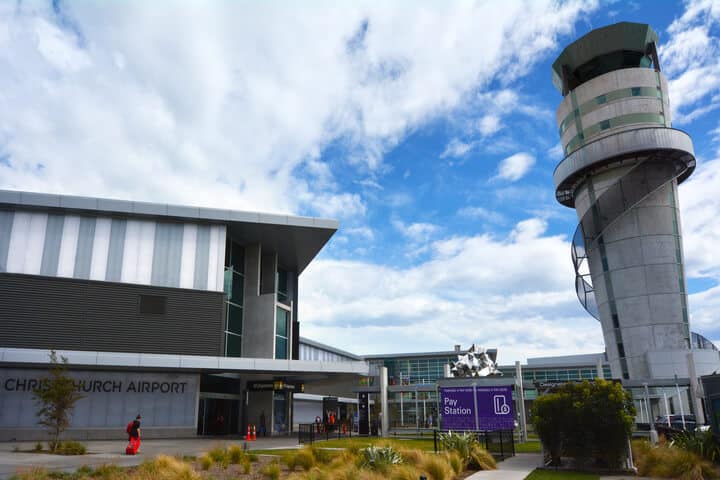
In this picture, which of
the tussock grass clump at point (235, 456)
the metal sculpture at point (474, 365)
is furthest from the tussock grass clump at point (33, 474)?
the metal sculpture at point (474, 365)

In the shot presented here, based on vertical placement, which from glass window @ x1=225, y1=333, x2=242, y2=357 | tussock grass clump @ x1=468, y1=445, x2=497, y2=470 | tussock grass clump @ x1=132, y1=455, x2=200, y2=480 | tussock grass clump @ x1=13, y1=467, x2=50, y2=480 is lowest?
tussock grass clump @ x1=468, y1=445, x2=497, y2=470

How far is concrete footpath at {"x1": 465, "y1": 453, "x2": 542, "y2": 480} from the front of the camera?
14820 millimetres

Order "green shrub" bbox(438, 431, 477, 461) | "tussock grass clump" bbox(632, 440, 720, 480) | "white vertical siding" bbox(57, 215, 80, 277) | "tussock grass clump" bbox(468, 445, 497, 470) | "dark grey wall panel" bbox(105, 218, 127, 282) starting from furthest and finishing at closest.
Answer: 1. "dark grey wall panel" bbox(105, 218, 127, 282)
2. "white vertical siding" bbox(57, 215, 80, 277)
3. "green shrub" bbox(438, 431, 477, 461)
4. "tussock grass clump" bbox(468, 445, 497, 470)
5. "tussock grass clump" bbox(632, 440, 720, 480)

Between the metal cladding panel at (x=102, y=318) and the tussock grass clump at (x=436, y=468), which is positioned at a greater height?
the metal cladding panel at (x=102, y=318)

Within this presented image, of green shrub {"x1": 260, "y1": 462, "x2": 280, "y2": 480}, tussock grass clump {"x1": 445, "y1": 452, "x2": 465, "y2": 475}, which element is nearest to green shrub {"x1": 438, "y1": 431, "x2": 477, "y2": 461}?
tussock grass clump {"x1": 445, "y1": 452, "x2": 465, "y2": 475}

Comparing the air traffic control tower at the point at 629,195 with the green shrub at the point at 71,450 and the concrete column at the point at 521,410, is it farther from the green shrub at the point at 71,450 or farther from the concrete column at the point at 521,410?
the green shrub at the point at 71,450

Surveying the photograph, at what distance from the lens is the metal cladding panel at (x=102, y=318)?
1132 inches

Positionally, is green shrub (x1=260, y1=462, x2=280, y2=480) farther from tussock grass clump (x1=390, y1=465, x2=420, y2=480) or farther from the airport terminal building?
the airport terminal building

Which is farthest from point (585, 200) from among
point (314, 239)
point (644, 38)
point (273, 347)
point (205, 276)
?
point (205, 276)

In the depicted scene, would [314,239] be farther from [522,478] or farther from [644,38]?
[644,38]

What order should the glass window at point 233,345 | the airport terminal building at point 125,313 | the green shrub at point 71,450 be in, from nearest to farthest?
the green shrub at point 71,450, the airport terminal building at point 125,313, the glass window at point 233,345

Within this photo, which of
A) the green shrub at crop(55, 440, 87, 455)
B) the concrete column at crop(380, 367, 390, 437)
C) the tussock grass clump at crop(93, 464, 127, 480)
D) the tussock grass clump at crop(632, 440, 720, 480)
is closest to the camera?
the tussock grass clump at crop(93, 464, 127, 480)

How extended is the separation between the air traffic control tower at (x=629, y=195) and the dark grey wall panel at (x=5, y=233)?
1838 inches

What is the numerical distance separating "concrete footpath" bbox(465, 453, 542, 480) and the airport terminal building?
50.6 feet
